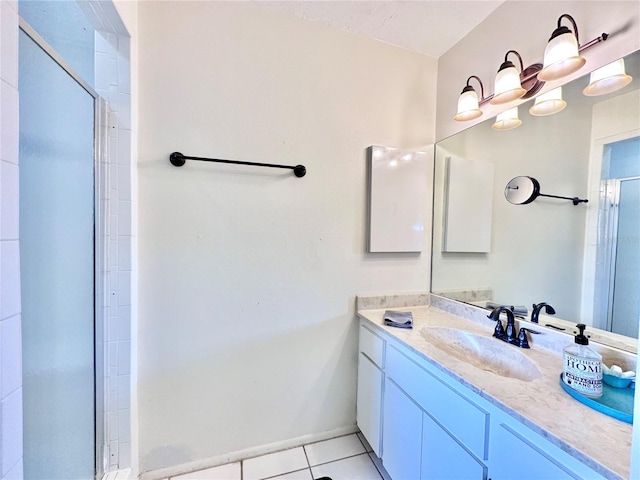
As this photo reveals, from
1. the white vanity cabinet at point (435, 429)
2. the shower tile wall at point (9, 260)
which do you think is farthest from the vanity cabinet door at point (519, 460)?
the shower tile wall at point (9, 260)

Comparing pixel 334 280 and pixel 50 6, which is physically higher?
pixel 50 6

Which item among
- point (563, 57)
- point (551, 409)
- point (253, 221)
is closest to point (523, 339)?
point (551, 409)

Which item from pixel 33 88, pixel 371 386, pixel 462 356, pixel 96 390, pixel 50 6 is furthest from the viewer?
pixel 371 386

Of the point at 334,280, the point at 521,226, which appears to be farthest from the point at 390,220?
the point at 521,226

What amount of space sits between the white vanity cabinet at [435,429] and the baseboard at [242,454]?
192mm

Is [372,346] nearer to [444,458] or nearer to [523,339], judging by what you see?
[444,458]

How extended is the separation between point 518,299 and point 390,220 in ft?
2.48

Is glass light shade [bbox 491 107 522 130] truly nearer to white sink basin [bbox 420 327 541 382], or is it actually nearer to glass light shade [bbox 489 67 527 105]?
glass light shade [bbox 489 67 527 105]

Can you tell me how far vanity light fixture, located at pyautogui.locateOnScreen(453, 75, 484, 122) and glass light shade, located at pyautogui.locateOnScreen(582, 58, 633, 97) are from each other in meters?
0.45

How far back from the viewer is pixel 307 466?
1392 mm

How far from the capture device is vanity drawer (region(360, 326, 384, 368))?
1.35 metres

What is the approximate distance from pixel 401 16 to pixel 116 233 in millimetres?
1778

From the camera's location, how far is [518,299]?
1.30 meters

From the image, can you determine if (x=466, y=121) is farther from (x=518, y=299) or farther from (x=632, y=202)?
(x=518, y=299)
